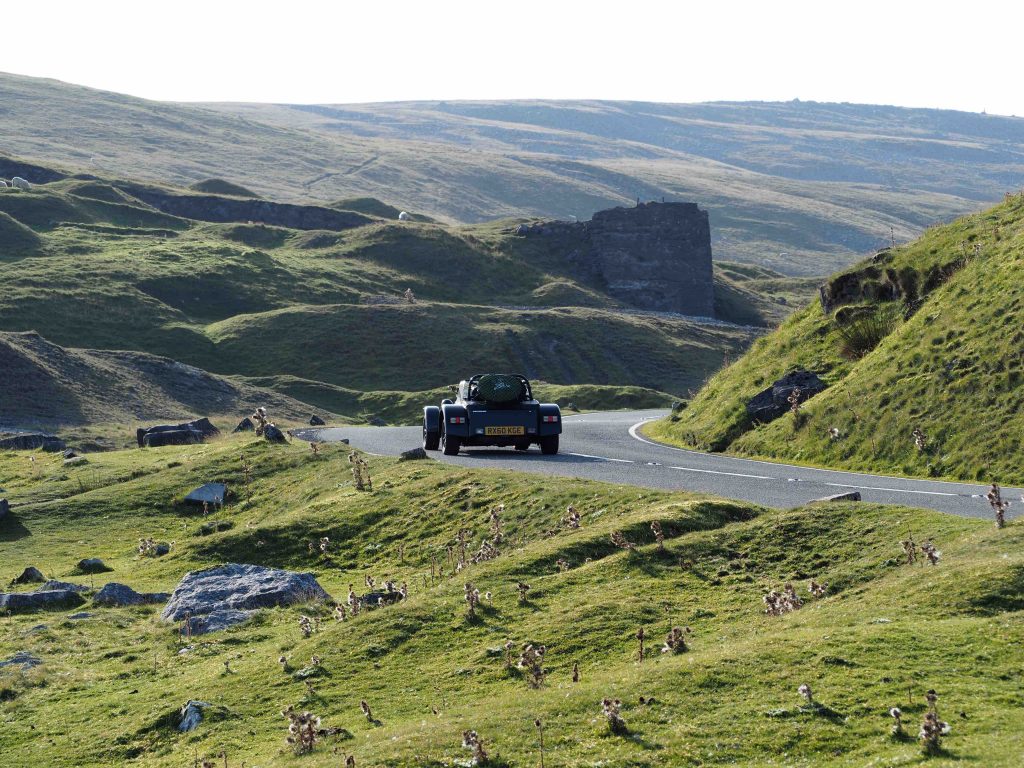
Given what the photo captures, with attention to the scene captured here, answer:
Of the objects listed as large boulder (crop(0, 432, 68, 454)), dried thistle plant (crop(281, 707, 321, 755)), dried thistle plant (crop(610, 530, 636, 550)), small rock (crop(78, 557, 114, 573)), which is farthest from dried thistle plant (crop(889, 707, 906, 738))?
large boulder (crop(0, 432, 68, 454))

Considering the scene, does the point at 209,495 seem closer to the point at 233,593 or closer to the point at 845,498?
the point at 233,593

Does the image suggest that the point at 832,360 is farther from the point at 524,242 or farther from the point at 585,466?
the point at 524,242

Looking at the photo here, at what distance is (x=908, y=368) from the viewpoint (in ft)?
97.2

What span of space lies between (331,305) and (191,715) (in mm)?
96722

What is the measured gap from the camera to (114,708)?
15867 mm

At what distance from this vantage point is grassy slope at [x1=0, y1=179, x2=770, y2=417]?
97.5 metres

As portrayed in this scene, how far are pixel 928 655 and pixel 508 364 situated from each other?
3491 inches

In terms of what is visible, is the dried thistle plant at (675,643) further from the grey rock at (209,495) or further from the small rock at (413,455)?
the grey rock at (209,495)

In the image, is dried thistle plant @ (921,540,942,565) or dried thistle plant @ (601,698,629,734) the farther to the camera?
dried thistle plant @ (921,540,942,565)

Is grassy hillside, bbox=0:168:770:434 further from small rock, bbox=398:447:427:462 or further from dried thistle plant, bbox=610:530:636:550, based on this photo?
dried thistle plant, bbox=610:530:636:550

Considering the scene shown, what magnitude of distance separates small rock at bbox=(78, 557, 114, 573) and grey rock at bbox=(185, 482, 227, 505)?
18.5ft

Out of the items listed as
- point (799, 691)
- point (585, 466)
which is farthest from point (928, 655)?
point (585, 466)

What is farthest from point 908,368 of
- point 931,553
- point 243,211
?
point 243,211

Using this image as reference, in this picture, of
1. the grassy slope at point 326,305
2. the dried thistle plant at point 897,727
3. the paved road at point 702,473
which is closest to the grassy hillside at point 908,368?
the paved road at point 702,473
